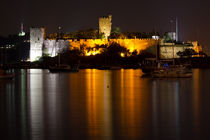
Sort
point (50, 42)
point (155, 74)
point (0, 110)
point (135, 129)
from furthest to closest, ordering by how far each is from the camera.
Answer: point (50, 42)
point (155, 74)
point (0, 110)
point (135, 129)

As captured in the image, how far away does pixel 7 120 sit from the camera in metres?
8.87

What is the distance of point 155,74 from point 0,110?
50.6 feet

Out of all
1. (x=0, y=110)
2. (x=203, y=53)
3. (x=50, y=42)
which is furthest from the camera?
(x=203, y=53)

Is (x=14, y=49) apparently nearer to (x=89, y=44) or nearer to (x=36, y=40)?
(x=36, y=40)

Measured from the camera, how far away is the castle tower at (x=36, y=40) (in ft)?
132

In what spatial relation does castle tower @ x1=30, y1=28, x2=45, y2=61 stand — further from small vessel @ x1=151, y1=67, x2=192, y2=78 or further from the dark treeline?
small vessel @ x1=151, y1=67, x2=192, y2=78

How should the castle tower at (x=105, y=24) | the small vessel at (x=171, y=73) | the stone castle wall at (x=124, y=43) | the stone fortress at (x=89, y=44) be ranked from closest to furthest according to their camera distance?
the small vessel at (x=171, y=73)
the stone fortress at (x=89, y=44)
the stone castle wall at (x=124, y=43)
the castle tower at (x=105, y=24)

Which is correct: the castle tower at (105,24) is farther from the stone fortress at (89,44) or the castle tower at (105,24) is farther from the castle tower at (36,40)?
the castle tower at (36,40)

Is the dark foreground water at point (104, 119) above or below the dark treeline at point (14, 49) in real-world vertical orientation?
below

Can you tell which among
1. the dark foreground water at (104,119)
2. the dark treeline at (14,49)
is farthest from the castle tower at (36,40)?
the dark foreground water at (104,119)

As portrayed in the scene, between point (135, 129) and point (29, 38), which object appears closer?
point (135, 129)

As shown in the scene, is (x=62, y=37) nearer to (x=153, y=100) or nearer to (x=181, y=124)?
(x=153, y=100)

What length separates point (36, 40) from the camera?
132 ft

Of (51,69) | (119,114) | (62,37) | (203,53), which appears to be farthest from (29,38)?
(119,114)
